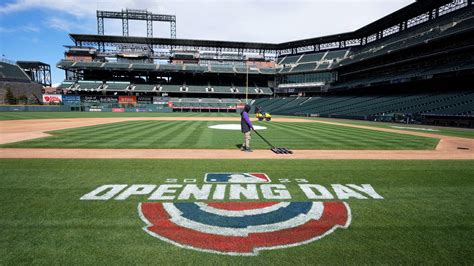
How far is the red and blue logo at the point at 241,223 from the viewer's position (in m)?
3.31

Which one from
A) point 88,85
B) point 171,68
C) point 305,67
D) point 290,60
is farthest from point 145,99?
point 305,67

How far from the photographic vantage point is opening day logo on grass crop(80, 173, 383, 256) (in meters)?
3.40

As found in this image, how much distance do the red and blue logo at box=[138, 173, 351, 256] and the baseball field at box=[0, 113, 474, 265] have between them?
1 cm

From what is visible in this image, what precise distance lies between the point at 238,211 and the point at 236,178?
6.40 ft

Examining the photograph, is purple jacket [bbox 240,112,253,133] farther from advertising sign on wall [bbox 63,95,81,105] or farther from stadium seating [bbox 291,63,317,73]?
advertising sign on wall [bbox 63,95,81,105]

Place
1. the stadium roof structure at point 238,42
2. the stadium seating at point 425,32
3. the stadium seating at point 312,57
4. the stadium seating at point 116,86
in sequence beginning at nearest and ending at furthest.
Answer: the stadium seating at point 425,32 < the stadium roof structure at point 238,42 < the stadium seating at point 116,86 < the stadium seating at point 312,57

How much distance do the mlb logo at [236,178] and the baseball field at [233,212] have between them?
0.02 metres

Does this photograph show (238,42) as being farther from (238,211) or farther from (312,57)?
(238,211)

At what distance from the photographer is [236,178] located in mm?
6238

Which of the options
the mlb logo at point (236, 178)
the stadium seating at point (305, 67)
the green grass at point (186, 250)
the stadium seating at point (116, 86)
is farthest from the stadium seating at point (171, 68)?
the mlb logo at point (236, 178)

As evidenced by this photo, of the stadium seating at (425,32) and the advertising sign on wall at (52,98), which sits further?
the advertising sign on wall at (52,98)

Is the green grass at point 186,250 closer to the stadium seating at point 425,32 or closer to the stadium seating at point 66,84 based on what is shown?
the stadium seating at point 425,32

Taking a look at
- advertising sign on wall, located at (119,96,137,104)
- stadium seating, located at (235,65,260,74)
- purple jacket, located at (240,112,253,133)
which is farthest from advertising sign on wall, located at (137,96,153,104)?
purple jacket, located at (240,112,253,133)

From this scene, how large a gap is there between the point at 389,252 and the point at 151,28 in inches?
3070
